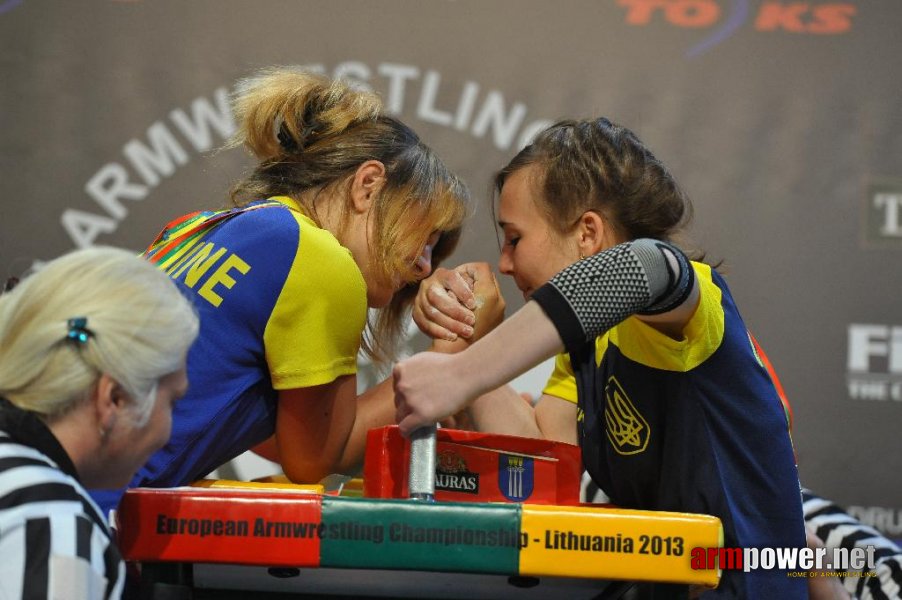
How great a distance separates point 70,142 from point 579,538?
199 centimetres

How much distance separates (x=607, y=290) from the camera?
108 centimetres

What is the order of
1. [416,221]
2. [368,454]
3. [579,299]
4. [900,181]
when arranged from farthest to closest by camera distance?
[900,181]
[416,221]
[368,454]
[579,299]

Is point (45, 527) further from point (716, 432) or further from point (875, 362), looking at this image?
point (875, 362)

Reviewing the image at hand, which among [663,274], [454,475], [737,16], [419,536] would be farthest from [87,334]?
[737,16]

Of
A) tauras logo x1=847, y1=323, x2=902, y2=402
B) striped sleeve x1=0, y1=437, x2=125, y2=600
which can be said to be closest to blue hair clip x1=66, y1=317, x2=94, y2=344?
striped sleeve x1=0, y1=437, x2=125, y2=600

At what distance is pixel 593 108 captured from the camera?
2521 millimetres

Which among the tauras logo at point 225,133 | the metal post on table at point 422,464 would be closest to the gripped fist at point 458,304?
the metal post on table at point 422,464

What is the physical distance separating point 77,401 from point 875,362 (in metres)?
2.03

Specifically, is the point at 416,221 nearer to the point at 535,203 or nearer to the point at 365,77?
the point at 535,203

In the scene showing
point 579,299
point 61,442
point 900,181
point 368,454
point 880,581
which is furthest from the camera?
point 900,181

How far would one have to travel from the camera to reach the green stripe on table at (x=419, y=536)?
98 cm

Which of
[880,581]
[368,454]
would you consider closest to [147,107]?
[368,454]

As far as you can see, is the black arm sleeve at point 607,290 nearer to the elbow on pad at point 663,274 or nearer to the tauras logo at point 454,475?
the elbow on pad at point 663,274

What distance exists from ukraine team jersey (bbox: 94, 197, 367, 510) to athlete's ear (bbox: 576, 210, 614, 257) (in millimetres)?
374
